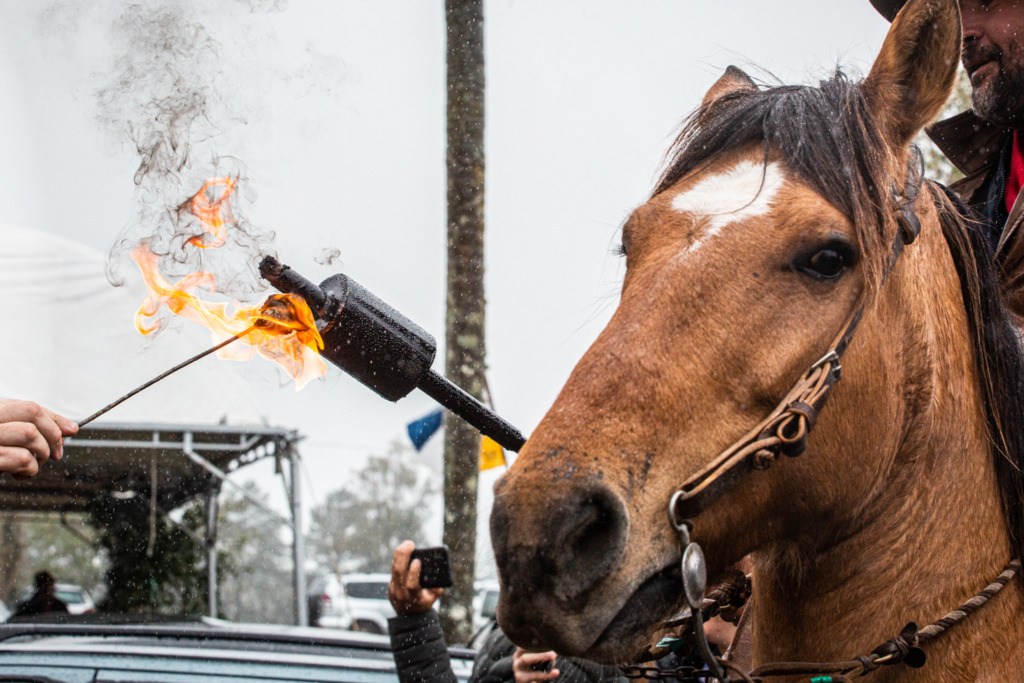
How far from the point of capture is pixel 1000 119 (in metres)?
2.71

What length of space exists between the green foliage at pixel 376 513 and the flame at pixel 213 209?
72892mm

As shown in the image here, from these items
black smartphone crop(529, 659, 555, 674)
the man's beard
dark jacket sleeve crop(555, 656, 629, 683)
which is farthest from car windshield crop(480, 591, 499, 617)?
the man's beard

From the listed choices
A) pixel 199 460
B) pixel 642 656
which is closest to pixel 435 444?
pixel 199 460

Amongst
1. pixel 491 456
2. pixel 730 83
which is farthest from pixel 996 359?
pixel 491 456

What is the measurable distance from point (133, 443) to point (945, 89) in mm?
9726

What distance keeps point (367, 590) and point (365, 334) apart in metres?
17.8

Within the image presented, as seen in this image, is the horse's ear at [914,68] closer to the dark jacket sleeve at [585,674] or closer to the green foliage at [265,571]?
the dark jacket sleeve at [585,674]

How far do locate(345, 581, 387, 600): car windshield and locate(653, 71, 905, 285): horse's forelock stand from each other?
17378 millimetres

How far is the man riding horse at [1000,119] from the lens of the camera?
244 cm

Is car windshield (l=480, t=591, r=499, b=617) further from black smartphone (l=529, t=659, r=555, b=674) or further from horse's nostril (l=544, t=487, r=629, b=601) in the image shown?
horse's nostril (l=544, t=487, r=629, b=601)

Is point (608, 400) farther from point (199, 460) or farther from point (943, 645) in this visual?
point (199, 460)

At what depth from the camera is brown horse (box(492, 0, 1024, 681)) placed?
5.28 ft

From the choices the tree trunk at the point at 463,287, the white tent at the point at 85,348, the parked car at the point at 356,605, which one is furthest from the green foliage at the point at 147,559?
the tree trunk at the point at 463,287

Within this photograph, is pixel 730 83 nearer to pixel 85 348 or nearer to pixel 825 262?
pixel 825 262
